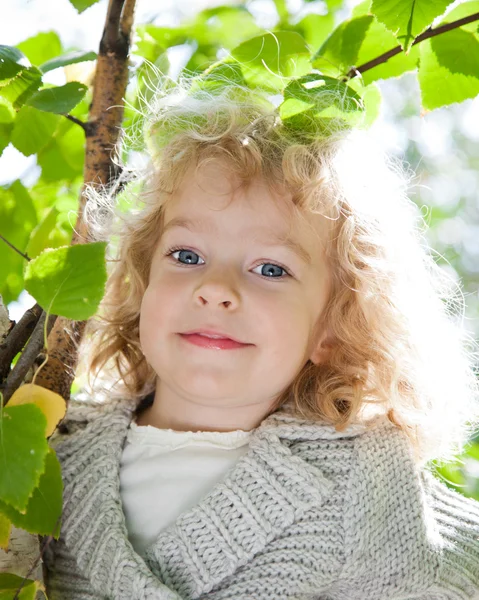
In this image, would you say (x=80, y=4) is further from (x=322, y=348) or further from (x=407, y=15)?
(x=322, y=348)

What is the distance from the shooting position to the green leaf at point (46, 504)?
1.81ft

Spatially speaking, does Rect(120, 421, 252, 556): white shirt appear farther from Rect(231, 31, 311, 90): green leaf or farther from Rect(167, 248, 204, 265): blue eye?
Rect(231, 31, 311, 90): green leaf

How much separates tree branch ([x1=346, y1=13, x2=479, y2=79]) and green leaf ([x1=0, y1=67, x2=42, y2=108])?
32 centimetres

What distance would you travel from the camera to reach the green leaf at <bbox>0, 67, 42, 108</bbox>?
27.9 inches

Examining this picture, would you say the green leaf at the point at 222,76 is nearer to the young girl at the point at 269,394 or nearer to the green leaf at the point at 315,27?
the young girl at the point at 269,394

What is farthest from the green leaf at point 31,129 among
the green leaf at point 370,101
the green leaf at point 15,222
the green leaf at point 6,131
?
the green leaf at point 370,101

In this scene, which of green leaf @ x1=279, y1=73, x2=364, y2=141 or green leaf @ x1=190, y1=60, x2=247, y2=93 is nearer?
green leaf @ x1=279, y1=73, x2=364, y2=141

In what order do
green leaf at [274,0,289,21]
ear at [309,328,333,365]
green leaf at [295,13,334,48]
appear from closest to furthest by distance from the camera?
1. ear at [309,328,333,365]
2. green leaf at [295,13,334,48]
3. green leaf at [274,0,289,21]

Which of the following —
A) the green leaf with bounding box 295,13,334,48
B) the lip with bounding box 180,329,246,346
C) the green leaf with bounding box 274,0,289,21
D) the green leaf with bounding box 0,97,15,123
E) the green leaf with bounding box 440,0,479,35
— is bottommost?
the lip with bounding box 180,329,246,346

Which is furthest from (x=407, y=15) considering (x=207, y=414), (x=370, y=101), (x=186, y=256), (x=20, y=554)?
(x=20, y=554)

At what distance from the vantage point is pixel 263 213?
81 centimetres

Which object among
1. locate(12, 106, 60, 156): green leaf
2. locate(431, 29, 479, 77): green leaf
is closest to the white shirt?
locate(12, 106, 60, 156): green leaf

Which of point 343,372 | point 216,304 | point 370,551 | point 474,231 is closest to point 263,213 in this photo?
point 216,304

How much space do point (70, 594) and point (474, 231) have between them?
120 inches
